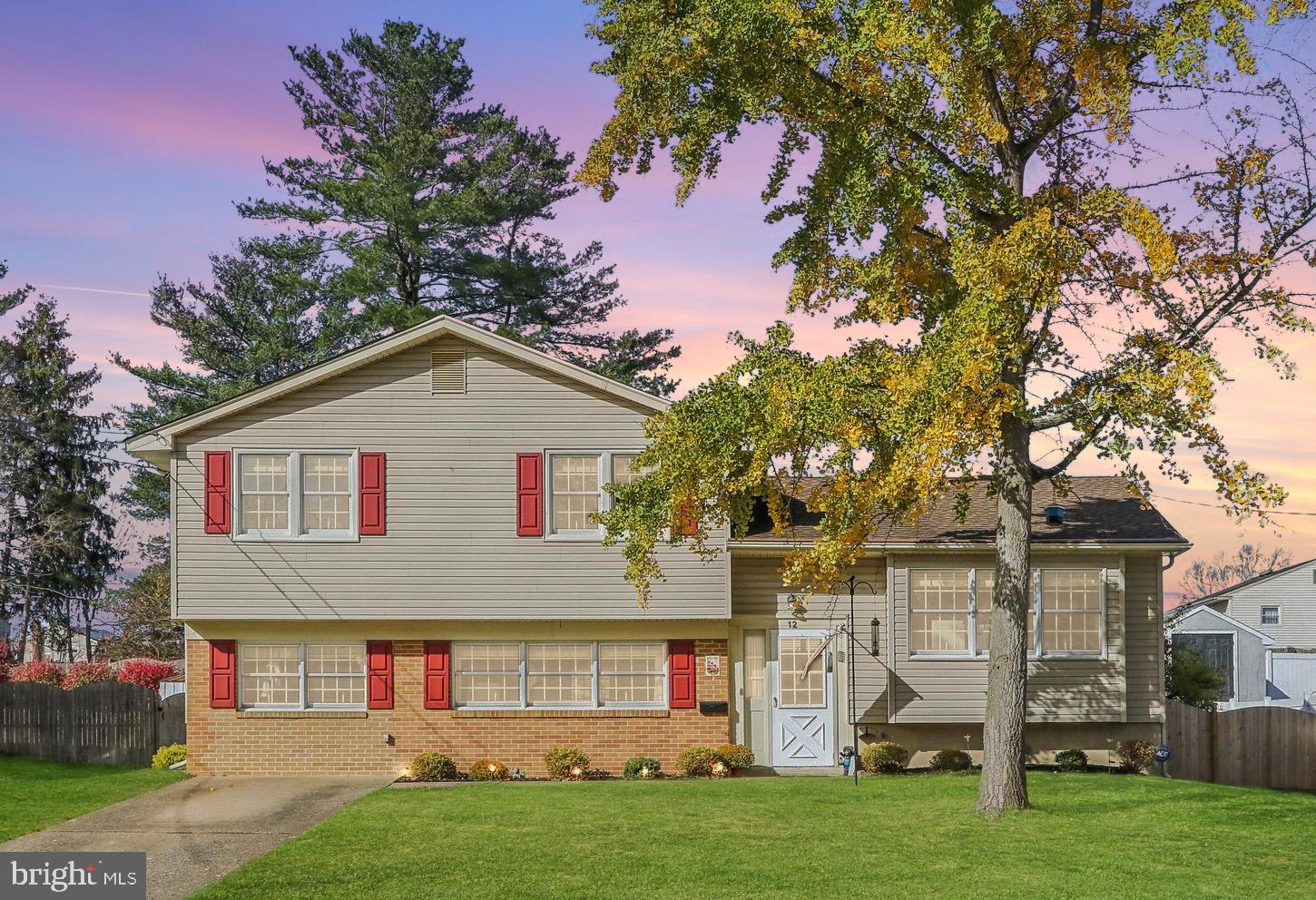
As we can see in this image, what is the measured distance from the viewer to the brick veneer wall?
2181 cm

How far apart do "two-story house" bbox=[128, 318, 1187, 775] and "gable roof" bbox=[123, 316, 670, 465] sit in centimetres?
5

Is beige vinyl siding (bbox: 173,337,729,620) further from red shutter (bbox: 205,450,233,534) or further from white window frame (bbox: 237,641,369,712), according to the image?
white window frame (bbox: 237,641,369,712)

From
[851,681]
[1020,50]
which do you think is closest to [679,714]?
[851,681]

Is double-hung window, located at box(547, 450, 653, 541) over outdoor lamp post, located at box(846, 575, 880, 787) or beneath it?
over

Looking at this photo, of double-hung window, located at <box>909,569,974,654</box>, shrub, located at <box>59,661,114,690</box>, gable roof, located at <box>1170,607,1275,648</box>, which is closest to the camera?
double-hung window, located at <box>909,569,974,654</box>

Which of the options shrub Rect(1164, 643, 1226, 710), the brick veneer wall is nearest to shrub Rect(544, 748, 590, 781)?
the brick veneer wall

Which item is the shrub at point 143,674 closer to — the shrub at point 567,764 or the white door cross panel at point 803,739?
the shrub at point 567,764

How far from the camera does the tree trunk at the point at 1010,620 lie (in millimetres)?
Result: 16969

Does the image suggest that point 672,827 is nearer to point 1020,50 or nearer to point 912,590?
point 912,590

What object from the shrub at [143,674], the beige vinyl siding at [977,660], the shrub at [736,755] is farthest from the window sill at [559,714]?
the shrub at [143,674]

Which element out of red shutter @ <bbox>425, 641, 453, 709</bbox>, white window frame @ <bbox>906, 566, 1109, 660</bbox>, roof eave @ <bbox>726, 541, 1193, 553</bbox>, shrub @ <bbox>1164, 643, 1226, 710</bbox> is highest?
roof eave @ <bbox>726, 541, 1193, 553</bbox>

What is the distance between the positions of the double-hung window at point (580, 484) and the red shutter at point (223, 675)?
591 cm

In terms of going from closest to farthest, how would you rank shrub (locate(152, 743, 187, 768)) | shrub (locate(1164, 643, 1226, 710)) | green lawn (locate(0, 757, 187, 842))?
green lawn (locate(0, 757, 187, 842)), shrub (locate(152, 743, 187, 768)), shrub (locate(1164, 643, 1226, 710))

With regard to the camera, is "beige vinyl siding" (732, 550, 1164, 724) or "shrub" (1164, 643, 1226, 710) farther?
"shrub" (1164, 643, 1226, 710)
